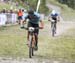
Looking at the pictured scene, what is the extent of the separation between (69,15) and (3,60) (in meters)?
70.6

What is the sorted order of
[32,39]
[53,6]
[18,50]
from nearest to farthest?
1. [32,39]
2. [18,50]
3. [53,6]

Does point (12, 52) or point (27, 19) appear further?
point (12, 52)

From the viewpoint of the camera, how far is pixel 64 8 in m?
90.5

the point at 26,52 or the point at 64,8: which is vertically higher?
the point at 26,52

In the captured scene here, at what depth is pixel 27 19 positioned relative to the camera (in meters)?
14.4

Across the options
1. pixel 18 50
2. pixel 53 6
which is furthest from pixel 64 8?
pixel 18 50

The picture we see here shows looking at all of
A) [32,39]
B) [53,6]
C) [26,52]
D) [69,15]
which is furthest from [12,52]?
[53,6]

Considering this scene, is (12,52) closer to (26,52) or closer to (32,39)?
(26,52)

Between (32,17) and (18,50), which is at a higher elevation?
(32,17)

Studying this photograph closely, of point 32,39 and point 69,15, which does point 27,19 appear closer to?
point 32,39

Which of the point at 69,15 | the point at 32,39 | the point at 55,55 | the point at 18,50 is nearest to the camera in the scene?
the point at 32,39

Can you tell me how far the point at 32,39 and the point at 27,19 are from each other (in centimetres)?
79

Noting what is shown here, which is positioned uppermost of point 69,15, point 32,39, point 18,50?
point 32,39

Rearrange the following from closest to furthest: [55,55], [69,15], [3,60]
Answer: [3,60]
[55,55]
[69,15]
